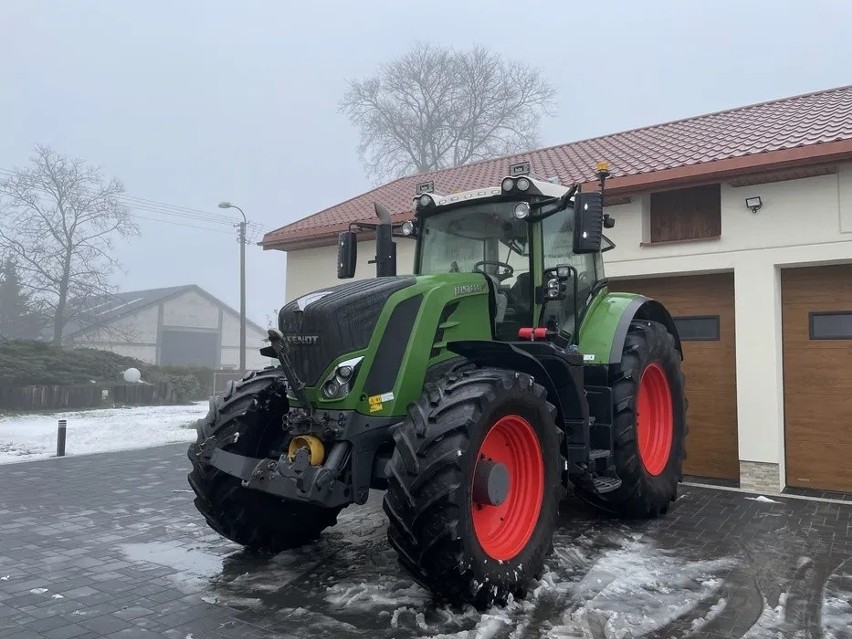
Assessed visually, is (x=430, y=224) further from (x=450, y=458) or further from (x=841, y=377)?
(x=841, y=377)

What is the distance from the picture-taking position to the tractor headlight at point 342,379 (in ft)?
13.2

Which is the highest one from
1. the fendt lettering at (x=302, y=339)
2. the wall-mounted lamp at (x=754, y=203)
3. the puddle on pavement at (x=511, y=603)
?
the wall-mounted lamp at (x=754, y=203)

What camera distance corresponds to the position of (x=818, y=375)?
284 inches

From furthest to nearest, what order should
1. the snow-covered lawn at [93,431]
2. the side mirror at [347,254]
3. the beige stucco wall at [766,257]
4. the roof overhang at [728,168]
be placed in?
1. the snow-covered lawn at [93,431]
2. the beige stucco wall at [766,257]
3. the roof overhang at [728,168]
4. the side mirror at [347,254]

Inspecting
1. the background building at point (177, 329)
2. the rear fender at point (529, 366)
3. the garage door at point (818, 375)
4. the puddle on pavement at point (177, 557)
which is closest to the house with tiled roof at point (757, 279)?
the garage door at point (818, 375)

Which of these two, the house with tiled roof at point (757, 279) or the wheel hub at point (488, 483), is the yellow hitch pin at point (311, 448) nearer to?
the wheel hub at point (488, 483)

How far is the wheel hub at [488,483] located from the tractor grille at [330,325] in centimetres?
100

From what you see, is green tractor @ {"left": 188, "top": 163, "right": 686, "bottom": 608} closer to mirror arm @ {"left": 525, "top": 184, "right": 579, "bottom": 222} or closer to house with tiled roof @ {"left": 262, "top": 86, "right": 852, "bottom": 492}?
mirror arm @ {"left": 525, "top": 184, "right": 579, "bottom": 222}

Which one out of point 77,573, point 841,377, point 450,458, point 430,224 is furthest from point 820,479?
point 77,573

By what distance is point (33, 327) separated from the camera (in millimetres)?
34594

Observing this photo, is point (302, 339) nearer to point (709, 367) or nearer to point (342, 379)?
point (342, 379)

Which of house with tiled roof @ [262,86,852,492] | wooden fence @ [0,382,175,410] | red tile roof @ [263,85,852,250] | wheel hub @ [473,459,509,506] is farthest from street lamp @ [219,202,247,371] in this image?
wheel hub @ [473,459,509,506]

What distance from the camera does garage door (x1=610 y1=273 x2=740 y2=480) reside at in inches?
307

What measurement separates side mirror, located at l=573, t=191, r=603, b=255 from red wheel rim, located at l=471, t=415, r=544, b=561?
4.61 feet
